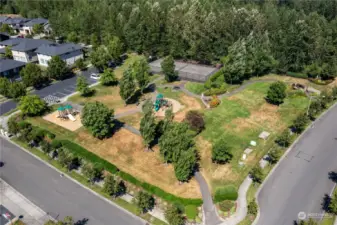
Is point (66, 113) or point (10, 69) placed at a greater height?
point (10, 69)

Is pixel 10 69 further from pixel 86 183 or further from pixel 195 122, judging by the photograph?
pixel 195 122

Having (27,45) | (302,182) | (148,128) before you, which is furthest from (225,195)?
(27,45)

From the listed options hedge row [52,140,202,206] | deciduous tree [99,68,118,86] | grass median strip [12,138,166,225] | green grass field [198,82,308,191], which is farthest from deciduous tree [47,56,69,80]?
green grass field [198,82,308,191]

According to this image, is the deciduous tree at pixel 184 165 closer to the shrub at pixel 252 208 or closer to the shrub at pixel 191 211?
the shrub at pixel 191 211

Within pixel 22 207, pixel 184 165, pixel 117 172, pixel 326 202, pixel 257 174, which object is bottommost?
pixel 22 207

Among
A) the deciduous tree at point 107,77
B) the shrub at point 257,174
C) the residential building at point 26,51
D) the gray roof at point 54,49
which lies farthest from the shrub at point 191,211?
the residential building at point 26,51

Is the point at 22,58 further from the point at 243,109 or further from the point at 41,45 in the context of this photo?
the point at 243,109
